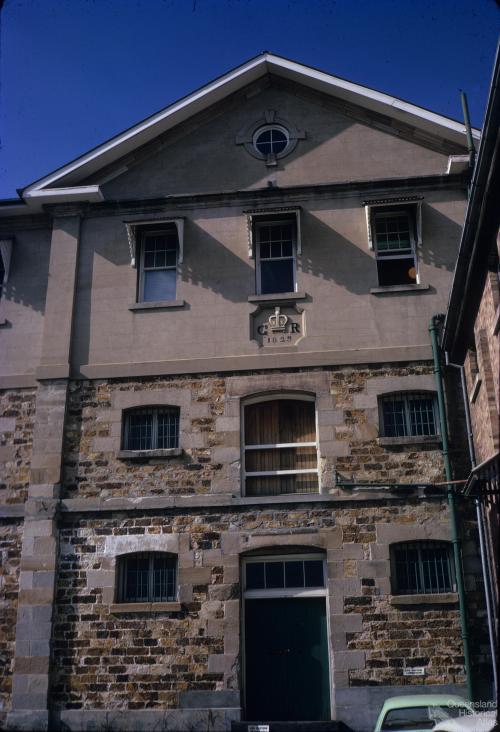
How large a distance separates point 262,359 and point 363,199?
13.6 ft

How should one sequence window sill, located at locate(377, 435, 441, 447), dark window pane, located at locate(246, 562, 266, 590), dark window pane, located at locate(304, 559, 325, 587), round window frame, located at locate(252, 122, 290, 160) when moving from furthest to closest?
round window frame, located at locate(252, 122, 290, 160) < window sill, located at locate(377, 435, 441, 447) < dark window pane, located at locate(246, 562, 266, 590) < dark window pane, located at locate(304, 559, 325, 587)

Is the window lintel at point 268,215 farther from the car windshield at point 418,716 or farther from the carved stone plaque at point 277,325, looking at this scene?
the car windshield at point 418,716

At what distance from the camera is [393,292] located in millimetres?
15906

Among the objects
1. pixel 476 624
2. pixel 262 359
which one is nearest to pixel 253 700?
pixel 476 624

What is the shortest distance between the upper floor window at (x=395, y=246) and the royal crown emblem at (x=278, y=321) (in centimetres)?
215

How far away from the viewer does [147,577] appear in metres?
14.7

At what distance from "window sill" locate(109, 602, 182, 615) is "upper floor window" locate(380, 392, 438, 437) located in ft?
16.7

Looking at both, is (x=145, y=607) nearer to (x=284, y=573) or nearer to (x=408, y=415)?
(x=284, y=573)

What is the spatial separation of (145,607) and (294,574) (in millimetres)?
2798

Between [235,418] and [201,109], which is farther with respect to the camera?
[201,109]

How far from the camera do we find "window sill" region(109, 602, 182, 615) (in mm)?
14203

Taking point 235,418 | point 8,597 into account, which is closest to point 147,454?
point 235,418

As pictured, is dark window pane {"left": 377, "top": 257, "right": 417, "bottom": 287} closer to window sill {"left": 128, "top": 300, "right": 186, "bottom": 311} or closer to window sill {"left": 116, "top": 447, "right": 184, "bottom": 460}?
window sill {"left": 128, "top": 300, "right": 186, "bottom": 311}

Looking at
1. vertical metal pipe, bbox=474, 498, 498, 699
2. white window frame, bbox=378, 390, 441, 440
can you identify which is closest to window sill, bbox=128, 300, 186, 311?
white window frame, bbox=378, 390, 441, 440
